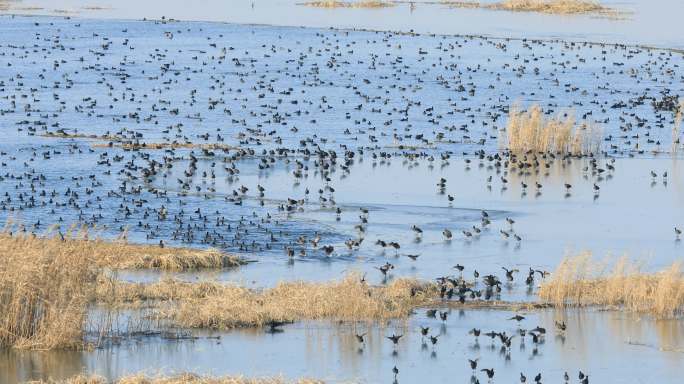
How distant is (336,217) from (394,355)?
560 inches

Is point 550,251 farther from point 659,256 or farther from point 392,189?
point 392,189

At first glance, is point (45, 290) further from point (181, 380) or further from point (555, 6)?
point (555, 6)

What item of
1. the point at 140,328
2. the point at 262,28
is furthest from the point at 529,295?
the point at 262,28

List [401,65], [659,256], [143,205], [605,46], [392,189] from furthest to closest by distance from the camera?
[605,46] < [401,65] < [392,189] < [143,205] < [659,256]

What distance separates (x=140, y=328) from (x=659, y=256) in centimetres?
1462

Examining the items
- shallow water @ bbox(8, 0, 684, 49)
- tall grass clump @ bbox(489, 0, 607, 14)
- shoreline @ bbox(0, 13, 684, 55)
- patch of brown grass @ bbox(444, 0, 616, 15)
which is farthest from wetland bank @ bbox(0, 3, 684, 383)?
tall grass clump @ bbox(489, 0, 607, 14)

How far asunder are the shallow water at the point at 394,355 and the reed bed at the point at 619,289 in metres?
0.64

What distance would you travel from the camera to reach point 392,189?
1697 inches

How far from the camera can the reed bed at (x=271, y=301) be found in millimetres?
26125

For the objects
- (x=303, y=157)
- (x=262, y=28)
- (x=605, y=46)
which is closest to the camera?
(x=303, y=157)

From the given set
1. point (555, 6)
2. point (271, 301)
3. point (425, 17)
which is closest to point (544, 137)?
point (271, 301)

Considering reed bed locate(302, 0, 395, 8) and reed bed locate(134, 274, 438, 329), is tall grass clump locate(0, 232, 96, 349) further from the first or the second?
reed bed locate(302, 0, 395, 8)

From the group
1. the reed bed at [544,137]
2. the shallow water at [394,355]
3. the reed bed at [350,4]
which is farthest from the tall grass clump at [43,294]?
the reed bed at [350,4]

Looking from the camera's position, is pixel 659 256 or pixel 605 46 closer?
pixel 659 256
